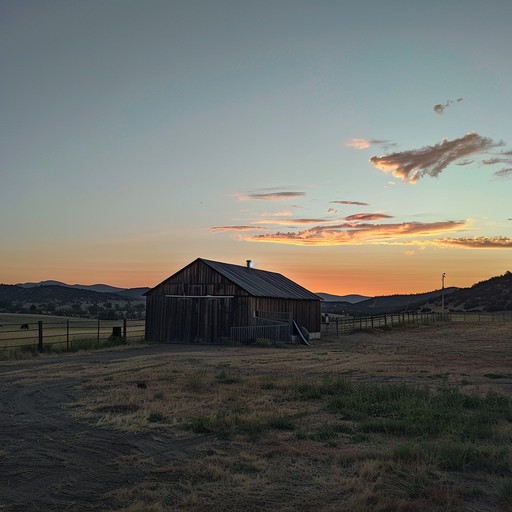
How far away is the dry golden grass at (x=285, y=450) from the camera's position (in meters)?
6.77

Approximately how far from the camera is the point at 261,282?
4250 cm

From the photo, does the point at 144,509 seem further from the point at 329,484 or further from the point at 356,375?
the point at 356,375

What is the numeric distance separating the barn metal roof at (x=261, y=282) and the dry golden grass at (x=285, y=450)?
19.9 meters

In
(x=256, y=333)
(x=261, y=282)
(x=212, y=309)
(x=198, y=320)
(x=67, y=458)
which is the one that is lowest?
(x=67, y=458)

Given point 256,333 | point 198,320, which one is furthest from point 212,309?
point 256,333

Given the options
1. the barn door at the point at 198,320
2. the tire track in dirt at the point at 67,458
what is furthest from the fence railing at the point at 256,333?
the tire track in dirt at the point at 67,458

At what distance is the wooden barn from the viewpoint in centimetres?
3647

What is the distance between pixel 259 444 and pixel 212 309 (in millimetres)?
27774

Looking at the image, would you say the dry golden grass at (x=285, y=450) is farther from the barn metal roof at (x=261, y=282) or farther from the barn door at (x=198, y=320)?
the barn metal roof at (x=261, y=282)

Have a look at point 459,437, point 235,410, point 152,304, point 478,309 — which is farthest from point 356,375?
point 478,309

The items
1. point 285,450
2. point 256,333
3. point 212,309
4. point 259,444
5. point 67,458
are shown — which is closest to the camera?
point 67,458

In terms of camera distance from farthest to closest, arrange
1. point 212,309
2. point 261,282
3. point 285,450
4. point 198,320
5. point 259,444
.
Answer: point 261,282 < point 198,320 < point 212,309 < point 259,444 < point 285,450

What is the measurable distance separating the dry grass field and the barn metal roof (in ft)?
65.4

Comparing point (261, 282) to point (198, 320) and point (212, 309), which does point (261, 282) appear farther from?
point (198, 320)
